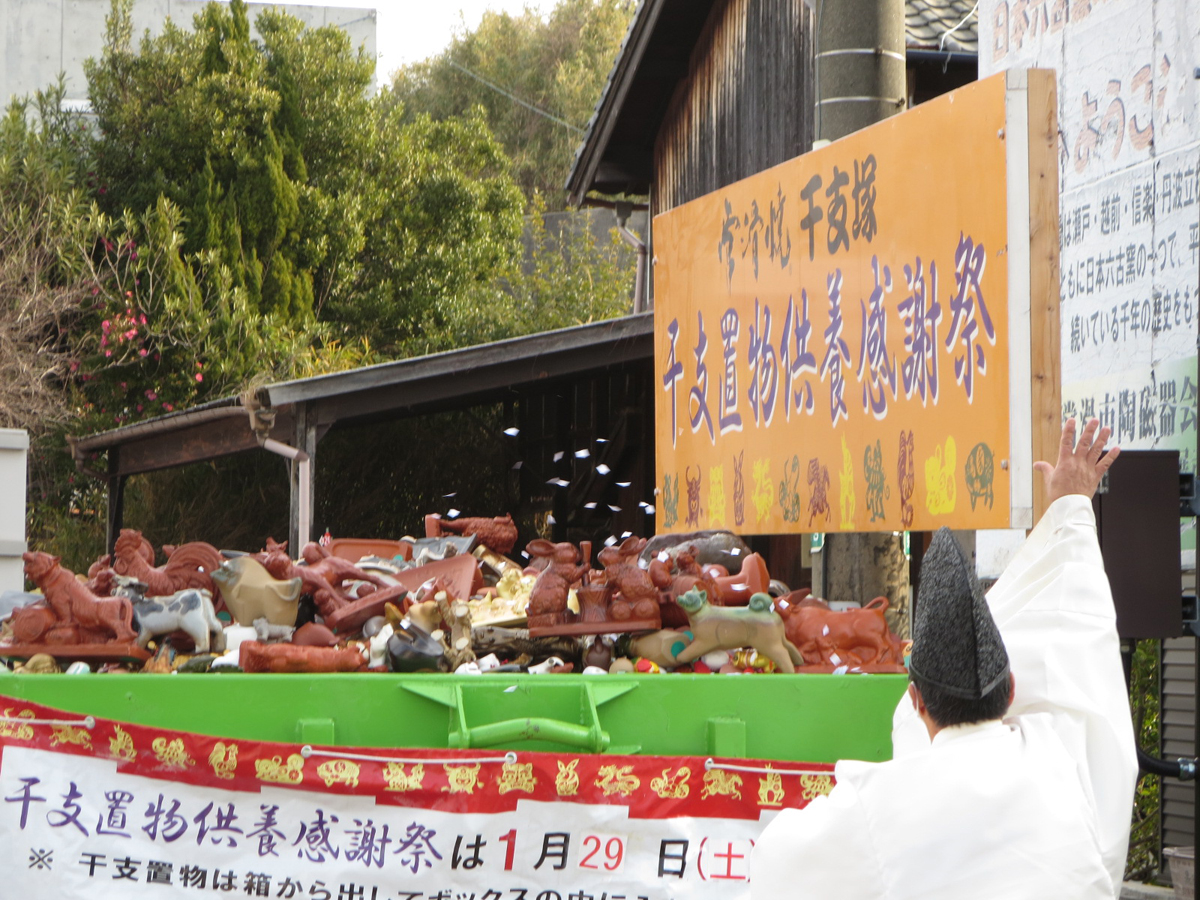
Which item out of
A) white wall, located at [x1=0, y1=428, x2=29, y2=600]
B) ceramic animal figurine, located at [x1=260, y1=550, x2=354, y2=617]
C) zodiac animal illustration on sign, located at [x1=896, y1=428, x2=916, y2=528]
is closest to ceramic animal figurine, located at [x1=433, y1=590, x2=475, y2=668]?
ceramic animal figurine, located at [x1=260, y1=550, x2=354, y2=617]

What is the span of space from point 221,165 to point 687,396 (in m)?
13.8

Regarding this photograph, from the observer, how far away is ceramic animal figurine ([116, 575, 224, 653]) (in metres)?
3.39

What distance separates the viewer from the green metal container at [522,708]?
9.60ft

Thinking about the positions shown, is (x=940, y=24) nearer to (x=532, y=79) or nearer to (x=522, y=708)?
(x=522, y=708)

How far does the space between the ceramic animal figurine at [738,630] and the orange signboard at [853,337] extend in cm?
59

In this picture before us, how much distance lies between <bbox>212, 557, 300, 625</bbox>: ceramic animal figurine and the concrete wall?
18456mm

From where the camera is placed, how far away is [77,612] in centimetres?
334

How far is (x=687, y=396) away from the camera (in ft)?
17.4

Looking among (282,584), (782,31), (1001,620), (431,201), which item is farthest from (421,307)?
(1001,620)

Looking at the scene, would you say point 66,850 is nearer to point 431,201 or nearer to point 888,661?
point 888,661

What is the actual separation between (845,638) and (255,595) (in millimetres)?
1520

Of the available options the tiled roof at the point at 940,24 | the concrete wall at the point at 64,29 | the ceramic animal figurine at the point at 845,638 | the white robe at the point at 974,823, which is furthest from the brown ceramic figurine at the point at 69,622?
the concrete wall at the point at 64,29

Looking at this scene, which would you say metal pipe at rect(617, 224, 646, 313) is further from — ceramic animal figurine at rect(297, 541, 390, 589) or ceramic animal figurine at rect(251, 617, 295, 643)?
ceramic animal figurine at rect(251, 617, 295, 643)

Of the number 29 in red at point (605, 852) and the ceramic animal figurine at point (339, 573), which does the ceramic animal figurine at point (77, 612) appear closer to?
the ceramic animal figurine at point (339, 573)
